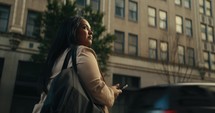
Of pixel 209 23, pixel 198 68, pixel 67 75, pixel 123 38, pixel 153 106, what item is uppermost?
pixel 209 23

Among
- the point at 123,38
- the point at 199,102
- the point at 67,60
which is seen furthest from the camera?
the point at 123,38

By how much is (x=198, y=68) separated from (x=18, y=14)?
1787cm

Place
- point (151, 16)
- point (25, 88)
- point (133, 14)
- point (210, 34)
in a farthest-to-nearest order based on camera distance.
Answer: point (210, 34) < point (151, 16) < point (133, 14) < point (25, 88)

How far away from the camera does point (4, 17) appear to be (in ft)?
63.8

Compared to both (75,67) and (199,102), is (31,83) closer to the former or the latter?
(199,102)

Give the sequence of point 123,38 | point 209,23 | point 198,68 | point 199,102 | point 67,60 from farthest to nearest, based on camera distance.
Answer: point 209,23 < point 198,68 < point 123,38 < point 199,102 < point 67,60

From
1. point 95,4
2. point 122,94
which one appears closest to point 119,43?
point 95,4

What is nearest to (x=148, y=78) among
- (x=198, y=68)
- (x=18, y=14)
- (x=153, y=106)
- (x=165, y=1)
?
(x=198, y=68)

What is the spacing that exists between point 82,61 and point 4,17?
19.2m

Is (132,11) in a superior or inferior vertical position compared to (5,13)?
superior

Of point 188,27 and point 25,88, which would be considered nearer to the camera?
point 25,88

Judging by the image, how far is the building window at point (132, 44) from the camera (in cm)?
2380

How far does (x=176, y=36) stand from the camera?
2531 cm

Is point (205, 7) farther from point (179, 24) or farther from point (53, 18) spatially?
point (53, 18)
